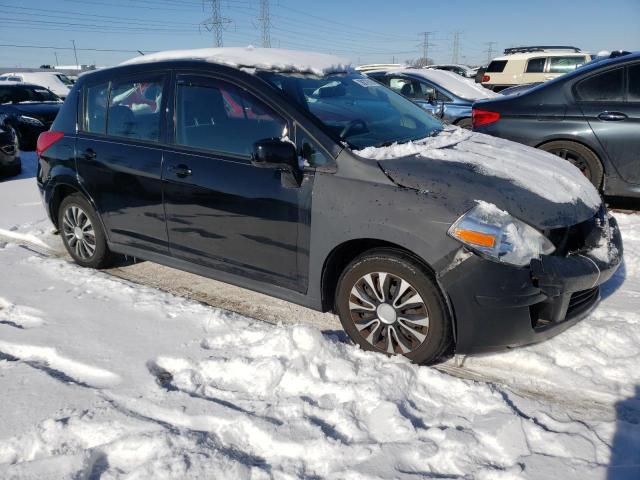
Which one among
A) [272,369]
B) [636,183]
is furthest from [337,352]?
[636,183]

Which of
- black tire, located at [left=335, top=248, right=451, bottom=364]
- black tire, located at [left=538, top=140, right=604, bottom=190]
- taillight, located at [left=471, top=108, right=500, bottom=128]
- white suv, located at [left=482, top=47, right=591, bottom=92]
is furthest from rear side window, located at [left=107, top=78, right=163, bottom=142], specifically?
white suv, located at [left=482, top=47, right=591, bottom=92]

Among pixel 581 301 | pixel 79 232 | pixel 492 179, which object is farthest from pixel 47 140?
pixel 581 301

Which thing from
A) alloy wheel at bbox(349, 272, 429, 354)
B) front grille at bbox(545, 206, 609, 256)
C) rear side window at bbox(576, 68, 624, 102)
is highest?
rear side window at bbox(576, 68, 624, 102)

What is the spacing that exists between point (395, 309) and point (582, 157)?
12.0ft

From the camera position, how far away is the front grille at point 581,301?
2.81 metres

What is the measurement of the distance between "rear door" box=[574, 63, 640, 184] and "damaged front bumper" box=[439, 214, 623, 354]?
2923 millimetres

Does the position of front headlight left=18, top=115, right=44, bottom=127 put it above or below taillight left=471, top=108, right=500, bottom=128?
below

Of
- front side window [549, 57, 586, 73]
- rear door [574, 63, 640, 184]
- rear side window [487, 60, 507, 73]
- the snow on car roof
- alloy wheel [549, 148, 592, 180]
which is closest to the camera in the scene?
rear door [574, 63, 640, 184]

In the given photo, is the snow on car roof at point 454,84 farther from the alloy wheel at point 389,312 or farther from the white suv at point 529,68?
the white suv at point 529,68

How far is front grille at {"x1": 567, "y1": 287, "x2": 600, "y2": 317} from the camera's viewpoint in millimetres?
2811

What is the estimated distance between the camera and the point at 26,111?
10859mm

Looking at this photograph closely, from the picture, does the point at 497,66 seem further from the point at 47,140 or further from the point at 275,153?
the point at 275,153

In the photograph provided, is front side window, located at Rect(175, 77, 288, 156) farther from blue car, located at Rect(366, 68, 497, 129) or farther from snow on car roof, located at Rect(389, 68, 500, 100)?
snow on car roof, located at Rect(389, 68, 500, 100)

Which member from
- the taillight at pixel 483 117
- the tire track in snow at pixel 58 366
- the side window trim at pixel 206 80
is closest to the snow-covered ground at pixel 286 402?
the tire track in snow at pixel 58 366
